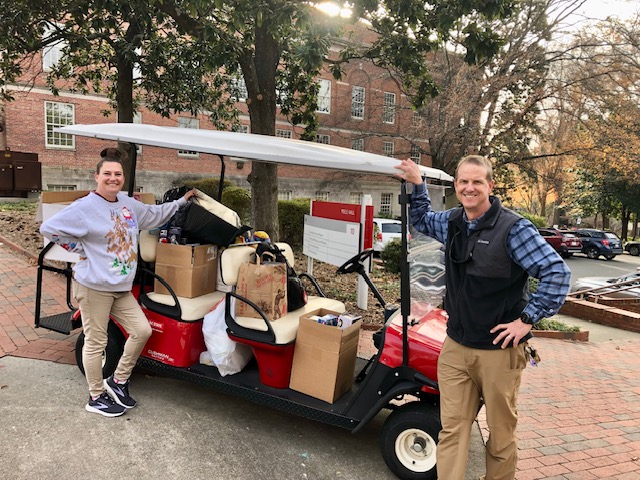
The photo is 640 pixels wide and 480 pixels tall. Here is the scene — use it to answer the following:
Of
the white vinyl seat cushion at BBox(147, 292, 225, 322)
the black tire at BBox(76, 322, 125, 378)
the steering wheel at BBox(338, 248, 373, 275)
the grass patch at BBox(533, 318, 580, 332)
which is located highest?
the steering wheel at BBox(338, 248, 373, 275)

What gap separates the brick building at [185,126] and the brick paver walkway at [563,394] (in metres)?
11.5

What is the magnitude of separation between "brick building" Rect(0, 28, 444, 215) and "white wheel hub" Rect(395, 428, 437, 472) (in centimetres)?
1488

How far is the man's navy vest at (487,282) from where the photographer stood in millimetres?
2301

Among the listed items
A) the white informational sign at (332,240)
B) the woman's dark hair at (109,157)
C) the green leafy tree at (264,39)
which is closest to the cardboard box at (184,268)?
the woman's dark hair at (109,157)

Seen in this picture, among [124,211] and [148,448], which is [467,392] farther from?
[124,211]

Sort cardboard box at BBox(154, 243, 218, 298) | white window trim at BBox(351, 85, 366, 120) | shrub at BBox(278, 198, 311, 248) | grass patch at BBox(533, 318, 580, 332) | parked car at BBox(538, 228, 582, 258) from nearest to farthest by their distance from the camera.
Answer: cardboard box at BBox(154, 243, 218, 298) < grass patch at BBox(533, 318, 580, 332) < shrub at BBox(278, 198, 311, 248) < parked car at BBox(538, 228, 582, 258) < white window trim at BBox(351, 85, 366, 120)

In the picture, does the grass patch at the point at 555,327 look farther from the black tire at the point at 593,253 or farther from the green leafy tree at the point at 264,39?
the black tire at the point at 593,253

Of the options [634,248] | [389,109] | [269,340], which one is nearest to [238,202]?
[269,340]

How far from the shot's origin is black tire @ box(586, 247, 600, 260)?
82.4 feet

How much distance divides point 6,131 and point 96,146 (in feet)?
12.3

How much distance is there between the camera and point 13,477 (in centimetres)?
271

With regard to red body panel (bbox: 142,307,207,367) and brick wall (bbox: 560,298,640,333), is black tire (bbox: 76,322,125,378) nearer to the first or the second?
red body panel (bbox: 142,307,207,367)

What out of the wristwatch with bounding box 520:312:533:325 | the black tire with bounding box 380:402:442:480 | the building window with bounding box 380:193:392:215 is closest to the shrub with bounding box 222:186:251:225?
the black tire with bounding box 380:402:442:480

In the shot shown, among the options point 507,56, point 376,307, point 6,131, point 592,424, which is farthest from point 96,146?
point 592,424
